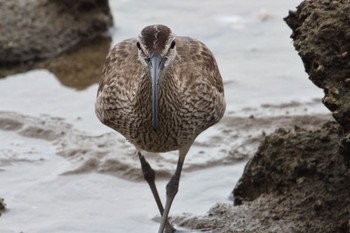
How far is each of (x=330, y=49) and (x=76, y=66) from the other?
5.18 meters

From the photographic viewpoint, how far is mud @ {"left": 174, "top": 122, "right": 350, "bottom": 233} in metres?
7.34

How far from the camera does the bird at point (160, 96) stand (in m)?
7.31

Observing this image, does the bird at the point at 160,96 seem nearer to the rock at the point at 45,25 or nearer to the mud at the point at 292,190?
the mud at the point at 292,190

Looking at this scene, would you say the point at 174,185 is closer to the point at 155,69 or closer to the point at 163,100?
the point at 163,100

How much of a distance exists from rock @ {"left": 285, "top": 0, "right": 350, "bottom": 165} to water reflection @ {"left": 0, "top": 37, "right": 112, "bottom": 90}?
14.6 ft

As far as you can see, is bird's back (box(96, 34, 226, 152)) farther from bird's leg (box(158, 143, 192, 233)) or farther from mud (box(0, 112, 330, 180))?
mud (box(0, 112, 330, 180))

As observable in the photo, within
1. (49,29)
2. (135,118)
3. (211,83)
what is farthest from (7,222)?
(49,29)

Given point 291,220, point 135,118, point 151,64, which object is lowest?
point 291,220

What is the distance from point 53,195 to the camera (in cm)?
862

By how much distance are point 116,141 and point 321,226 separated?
2.88 m

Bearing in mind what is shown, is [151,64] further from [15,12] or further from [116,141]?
[15,12]

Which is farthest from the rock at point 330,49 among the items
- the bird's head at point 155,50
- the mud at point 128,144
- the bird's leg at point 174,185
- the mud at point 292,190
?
the mud at point 128,144

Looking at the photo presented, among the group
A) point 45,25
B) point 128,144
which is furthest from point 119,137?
point 45,25

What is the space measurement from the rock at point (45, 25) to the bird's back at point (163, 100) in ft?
11.5
